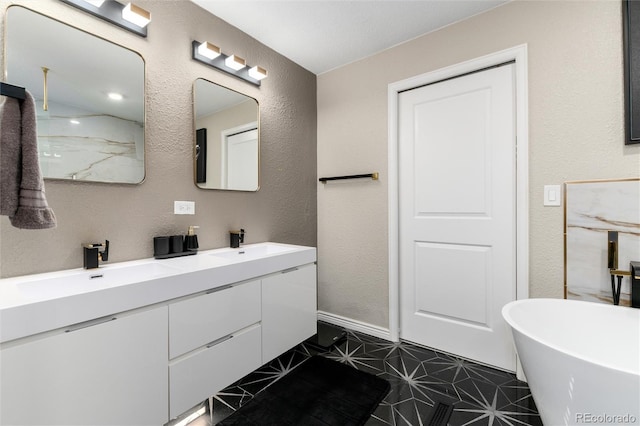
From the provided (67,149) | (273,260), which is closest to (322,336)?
(273,260)

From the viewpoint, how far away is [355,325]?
276 cm

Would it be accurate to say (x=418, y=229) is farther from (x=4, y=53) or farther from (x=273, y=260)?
(x=4, y=53)

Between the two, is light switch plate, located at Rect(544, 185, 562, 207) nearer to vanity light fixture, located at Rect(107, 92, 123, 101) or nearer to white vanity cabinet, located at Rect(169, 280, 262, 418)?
white vanity cabinet, located at Rect(169, 280, 262, 418)

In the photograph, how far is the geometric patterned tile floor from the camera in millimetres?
1604

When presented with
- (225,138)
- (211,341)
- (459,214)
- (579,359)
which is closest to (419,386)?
(579,359)

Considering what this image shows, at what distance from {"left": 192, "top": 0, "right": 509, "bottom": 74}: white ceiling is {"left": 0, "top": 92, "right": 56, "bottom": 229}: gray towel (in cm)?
145

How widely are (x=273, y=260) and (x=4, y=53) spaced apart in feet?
5.26

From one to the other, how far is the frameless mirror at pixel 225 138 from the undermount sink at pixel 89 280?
0.67 metres

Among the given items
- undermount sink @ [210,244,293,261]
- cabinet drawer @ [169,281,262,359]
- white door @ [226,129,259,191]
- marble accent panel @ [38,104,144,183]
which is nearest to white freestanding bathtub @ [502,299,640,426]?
cabinet drawer @ [169,281,262,359]

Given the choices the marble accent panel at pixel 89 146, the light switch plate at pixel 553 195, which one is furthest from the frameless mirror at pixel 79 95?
the light switch plate at pixel 553 195

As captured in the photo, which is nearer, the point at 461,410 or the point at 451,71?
the point at 461,410

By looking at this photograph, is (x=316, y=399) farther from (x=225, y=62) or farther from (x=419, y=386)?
(x=225, y=62)

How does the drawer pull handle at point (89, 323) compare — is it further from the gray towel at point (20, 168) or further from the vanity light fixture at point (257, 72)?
the vanity light fixture at point (257, 72)

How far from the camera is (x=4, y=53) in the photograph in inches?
51.1
